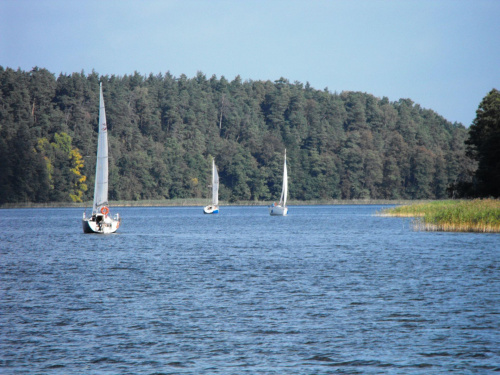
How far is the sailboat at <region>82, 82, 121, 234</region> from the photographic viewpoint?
186ft

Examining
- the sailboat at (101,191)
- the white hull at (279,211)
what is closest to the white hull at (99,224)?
the sailboat at (101,191)

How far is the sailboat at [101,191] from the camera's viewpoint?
5672 cm

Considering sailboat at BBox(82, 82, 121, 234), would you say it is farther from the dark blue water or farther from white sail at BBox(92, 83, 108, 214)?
the dark blue water

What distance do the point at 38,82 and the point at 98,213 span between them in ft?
381

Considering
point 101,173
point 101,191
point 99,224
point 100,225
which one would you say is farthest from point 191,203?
point 101,191

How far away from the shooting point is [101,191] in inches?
2229

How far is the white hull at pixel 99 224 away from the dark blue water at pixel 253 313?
1485 centimetres

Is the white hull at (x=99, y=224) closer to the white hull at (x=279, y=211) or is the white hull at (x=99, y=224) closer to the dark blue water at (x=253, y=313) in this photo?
the dark blue water at (x=253, y=313)

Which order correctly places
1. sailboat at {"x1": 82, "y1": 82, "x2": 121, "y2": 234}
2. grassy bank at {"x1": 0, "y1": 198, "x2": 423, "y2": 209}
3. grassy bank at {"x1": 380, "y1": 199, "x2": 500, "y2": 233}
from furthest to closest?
grassy bank at {"x1": 0, "y1": 198, "x2": 423, "y2": 209}, sailboat at {"x1": 82, "y1": 82, "x2": 121, "y2": 234}, grassy bank at {"x1": 380, "y1": 199, "x2": 500, "y2": 233}

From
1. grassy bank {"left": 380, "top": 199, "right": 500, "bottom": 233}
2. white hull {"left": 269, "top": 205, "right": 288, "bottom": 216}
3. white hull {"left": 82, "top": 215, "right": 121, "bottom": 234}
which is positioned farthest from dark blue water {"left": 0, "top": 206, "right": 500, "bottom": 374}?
white hull {"left": 269, "top": 205, "right": 288, "bottom": 216}

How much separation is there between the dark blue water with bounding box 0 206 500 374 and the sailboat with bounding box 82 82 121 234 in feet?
40.8

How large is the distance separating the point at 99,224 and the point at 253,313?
39809 mm

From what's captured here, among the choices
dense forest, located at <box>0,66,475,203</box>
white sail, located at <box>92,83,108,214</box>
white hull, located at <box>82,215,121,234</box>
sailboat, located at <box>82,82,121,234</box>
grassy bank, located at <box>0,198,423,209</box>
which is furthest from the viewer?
dense forest, located at <box>0,66,475,203</box>

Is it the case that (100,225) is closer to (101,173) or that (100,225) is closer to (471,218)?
(101,173)
